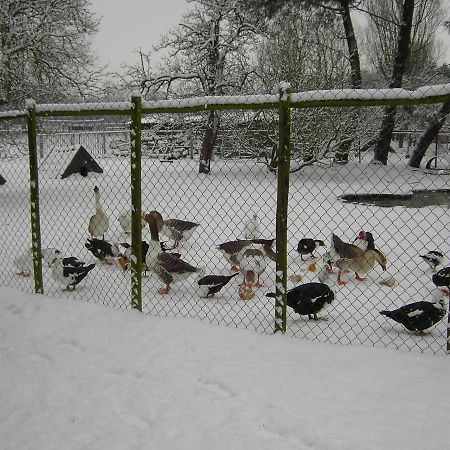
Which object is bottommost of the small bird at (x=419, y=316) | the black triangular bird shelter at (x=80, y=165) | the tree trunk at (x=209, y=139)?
the small bird at (x=419, y=316)

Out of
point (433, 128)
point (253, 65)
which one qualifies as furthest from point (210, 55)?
point (433, 128)

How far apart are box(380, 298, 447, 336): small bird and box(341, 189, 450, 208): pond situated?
6.97 m

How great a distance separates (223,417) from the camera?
262 cm

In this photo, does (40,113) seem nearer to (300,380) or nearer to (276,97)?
(276,97)

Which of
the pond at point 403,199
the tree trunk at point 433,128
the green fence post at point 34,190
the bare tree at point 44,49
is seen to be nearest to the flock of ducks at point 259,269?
the green fence post at point 34,190

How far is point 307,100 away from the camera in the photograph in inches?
134

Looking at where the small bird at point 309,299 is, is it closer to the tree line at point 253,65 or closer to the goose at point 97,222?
the goose at point 97,222

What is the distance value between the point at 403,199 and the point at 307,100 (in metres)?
8.77

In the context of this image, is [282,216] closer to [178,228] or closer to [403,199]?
[178,228]

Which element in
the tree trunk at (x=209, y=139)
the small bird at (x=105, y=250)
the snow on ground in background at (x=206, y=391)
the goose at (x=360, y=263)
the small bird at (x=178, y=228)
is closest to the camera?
the snow on ground in background at (x=206, y=391)

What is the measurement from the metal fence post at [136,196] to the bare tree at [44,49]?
26.8 ft

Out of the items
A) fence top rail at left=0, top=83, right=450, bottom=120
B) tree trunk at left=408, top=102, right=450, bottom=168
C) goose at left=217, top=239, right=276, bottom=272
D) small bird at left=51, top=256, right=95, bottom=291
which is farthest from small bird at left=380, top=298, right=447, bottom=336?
tree trunk at left=408, top=102, right=450, bottom=168

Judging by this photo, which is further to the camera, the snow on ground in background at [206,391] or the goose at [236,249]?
the goose at [236,249]

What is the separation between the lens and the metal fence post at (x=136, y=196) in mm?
3940
